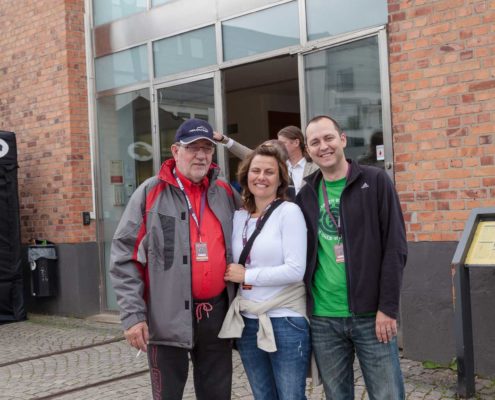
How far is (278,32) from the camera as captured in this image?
628cm

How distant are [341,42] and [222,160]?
1.95 meters

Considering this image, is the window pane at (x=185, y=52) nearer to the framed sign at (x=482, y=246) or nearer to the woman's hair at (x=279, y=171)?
the framed sign at (x=482, y=246)

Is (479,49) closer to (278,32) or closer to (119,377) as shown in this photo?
(278,32)

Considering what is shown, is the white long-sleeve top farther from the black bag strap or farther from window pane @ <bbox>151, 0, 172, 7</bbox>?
window pane @ <bbox>151, 0, 172, 7</bbox>

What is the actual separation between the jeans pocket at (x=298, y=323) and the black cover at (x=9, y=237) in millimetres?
6131

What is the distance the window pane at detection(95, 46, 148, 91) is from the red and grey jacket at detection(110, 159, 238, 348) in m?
4.95

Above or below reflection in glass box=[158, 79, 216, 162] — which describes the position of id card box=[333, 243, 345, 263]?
below

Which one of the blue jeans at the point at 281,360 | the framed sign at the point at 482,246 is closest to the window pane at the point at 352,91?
the framed sign at the point at 482,246

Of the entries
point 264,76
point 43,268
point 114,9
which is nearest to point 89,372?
point 43,268

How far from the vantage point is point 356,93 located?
18.7ft

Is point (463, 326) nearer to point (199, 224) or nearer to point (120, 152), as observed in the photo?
point (199, 224)

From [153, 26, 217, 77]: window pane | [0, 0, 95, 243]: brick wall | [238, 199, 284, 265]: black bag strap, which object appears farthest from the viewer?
[0, 0, 95, 243]: brick wall

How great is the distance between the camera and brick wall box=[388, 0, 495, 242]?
4.67 meters

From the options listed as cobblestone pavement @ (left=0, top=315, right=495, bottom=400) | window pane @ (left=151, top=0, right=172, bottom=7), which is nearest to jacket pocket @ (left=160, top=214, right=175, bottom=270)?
cobblestone pavement @ (left=0, top=315, right=495, bottom=400)
